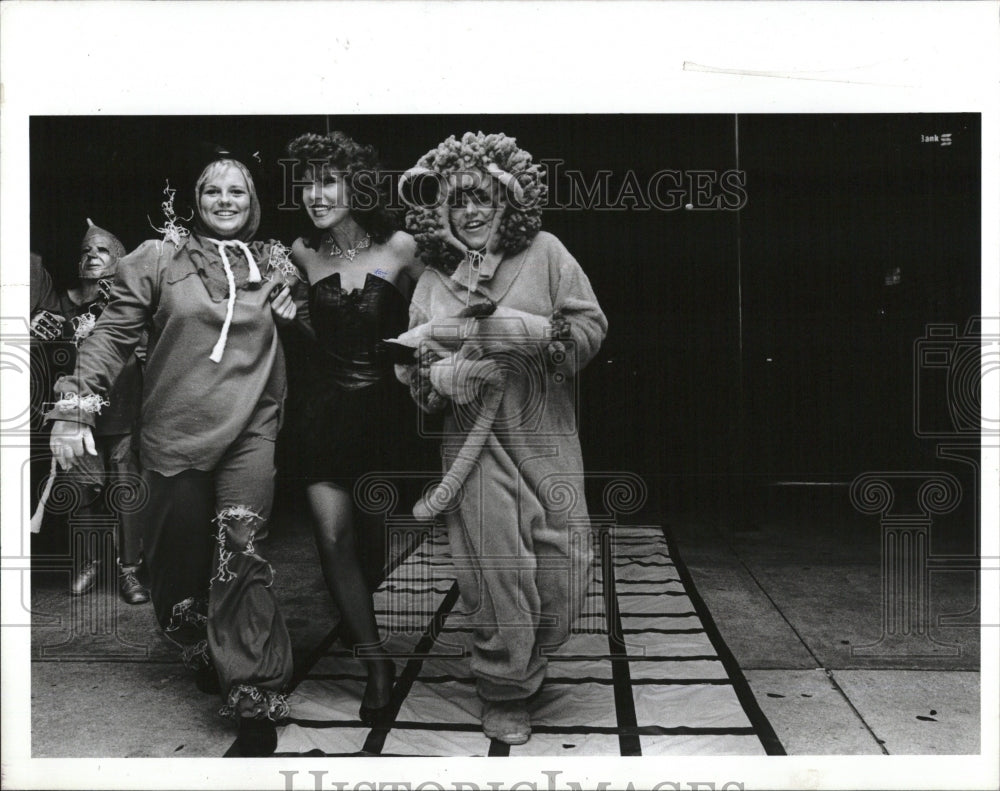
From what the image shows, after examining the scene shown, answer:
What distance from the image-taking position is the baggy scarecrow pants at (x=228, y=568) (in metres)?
2.80

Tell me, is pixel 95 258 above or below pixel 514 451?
above

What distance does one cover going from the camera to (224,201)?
289cm

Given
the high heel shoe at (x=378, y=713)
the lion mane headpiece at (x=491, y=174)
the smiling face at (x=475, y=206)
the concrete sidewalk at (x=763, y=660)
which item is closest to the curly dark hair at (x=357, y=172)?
the lion mane headpiece at (x=491, y=174)

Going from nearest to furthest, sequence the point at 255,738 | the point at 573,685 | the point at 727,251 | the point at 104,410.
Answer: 1. the point at 255,738
2. the point at 104,410
3. the point at 573,685
4. the point at 727,251

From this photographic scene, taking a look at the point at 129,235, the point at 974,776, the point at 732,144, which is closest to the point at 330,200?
the point at 129,235

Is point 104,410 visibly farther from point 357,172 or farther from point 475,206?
point 475,206

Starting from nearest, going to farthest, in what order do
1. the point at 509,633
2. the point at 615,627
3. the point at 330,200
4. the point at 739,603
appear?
1. the point at 509,633
2. the point at 330,200
3. the point at 615,627
4. the point at 739,603

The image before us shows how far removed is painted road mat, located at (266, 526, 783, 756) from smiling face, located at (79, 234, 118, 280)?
1.41 meters

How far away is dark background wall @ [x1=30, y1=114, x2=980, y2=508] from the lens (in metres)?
2.92

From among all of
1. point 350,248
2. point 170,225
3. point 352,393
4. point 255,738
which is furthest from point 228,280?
point 255,738

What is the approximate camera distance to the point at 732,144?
9.78ft

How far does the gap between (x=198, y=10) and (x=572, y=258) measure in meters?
1.44

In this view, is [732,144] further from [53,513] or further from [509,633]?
[53,513]

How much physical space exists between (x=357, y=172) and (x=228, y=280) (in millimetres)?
552
